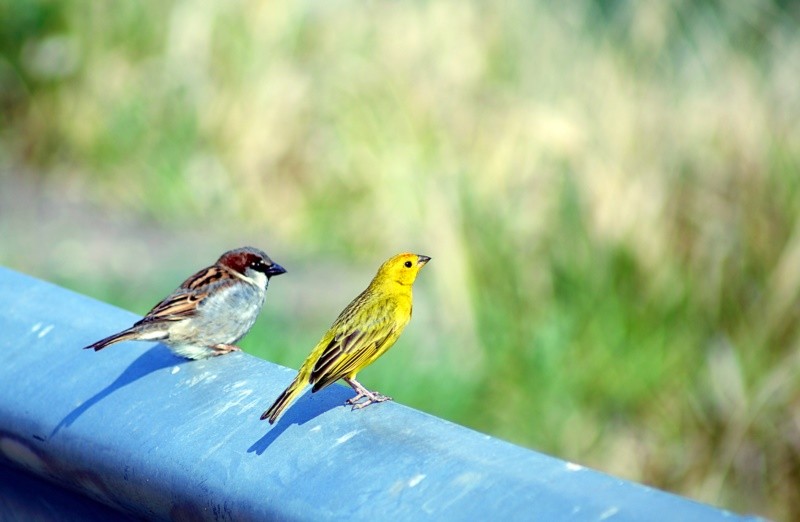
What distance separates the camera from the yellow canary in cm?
316

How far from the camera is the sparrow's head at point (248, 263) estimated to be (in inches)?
162

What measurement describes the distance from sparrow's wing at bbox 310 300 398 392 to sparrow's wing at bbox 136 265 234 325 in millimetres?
573

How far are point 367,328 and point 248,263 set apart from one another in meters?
0.81

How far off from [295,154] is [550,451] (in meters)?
5.26

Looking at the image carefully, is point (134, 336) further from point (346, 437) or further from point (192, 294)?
point (192, 294)

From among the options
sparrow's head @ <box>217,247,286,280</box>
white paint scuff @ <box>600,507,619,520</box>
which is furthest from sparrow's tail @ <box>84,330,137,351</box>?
sparrow's head @ <box>217,247,286,280</box>

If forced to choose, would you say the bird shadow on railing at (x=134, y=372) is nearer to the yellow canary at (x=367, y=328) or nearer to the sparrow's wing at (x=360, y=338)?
the yellow canary at (x=367, y=328)

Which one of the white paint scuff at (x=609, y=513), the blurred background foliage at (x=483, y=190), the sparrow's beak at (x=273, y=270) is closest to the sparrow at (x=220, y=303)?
the sparrow's beak at (x=273, y=270)

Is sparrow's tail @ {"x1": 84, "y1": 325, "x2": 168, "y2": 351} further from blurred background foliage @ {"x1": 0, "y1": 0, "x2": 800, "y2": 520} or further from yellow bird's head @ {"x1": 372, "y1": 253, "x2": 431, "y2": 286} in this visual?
blurred background foliage @ {"x1": 0, "y1": 0, "x2": 800, "y2": 520}

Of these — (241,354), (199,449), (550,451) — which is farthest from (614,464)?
(199,449)

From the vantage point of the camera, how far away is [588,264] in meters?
7.59

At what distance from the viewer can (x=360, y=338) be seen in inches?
135

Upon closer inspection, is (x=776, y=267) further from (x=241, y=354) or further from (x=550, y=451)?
(x=241, y=354)

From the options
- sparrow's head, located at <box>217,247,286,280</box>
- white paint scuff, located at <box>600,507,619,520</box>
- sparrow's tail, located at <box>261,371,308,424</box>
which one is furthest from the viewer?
sparrow's head, located at <box>217,247,286,280</box>
